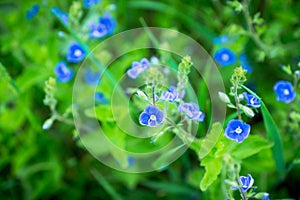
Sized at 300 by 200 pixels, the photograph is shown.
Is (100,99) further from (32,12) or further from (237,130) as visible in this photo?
(237,130)

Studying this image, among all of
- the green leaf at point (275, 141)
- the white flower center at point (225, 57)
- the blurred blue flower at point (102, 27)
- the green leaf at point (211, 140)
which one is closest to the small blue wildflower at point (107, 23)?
the blurred blue flower at point (102, 27)

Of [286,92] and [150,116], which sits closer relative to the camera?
[150,116]

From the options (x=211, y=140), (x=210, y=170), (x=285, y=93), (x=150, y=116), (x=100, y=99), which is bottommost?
(x=100, y=99)

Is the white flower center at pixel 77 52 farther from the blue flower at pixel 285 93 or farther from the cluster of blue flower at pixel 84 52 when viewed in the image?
the blue flower at pixel 285 93

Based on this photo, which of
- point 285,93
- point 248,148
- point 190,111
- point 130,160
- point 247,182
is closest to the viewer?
point 247,182

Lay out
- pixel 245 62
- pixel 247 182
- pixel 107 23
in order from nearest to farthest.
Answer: pixel 247 182 < pixel 107 23 < pixel 245 62

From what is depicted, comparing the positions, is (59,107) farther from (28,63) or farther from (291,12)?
(291,12)

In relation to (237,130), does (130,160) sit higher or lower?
lower

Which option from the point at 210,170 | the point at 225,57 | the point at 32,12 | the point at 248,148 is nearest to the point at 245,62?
the point at 225,57
